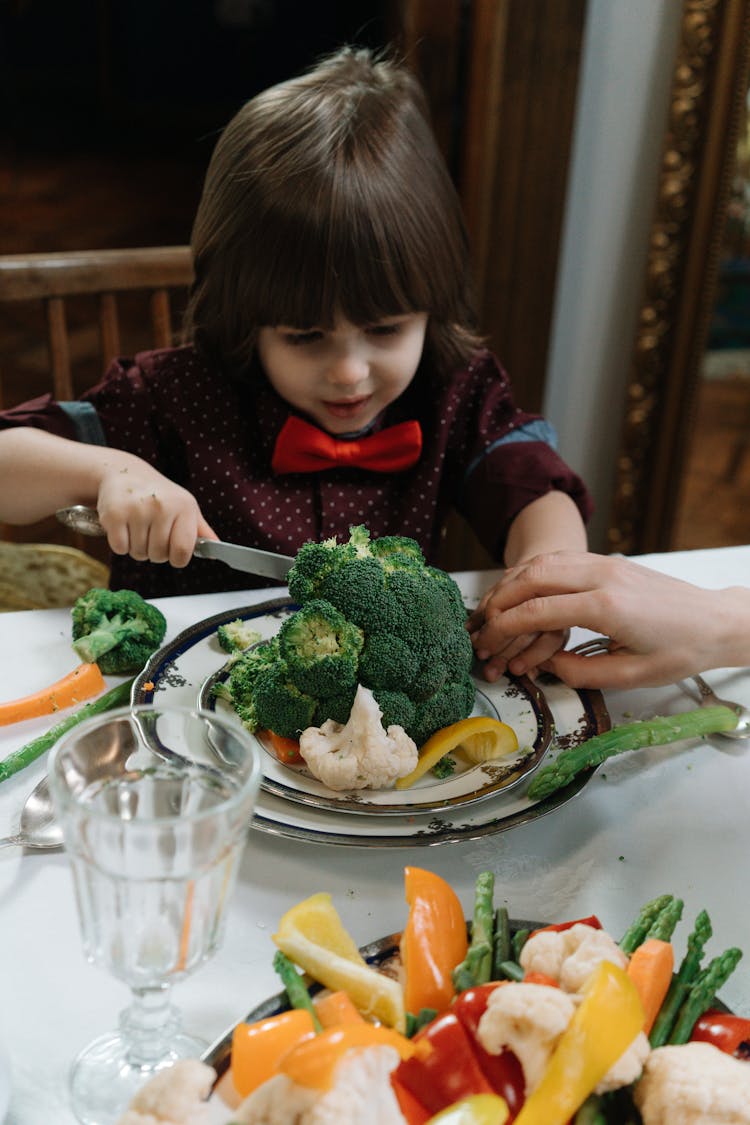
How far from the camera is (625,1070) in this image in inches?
18.0

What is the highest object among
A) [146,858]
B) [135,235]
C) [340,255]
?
[340,255]

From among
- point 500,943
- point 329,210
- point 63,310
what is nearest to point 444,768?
point 500,943

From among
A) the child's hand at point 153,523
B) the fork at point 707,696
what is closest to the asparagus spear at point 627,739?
the fork at point 707,696

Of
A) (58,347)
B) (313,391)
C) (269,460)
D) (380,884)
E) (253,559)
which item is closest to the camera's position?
(380,884)

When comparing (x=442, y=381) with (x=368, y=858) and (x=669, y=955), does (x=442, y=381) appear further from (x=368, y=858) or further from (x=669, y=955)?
(x=669, y=955)

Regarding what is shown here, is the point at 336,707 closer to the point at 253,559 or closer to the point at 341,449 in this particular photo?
the point at 253,559

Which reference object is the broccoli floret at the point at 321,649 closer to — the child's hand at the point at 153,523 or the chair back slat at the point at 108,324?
the child's hand at the point at 153,523

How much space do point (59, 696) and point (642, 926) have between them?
52 cm

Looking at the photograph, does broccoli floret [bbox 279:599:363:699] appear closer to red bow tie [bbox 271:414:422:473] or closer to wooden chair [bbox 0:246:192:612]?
red bow tie [bbox 271:414:422:473]

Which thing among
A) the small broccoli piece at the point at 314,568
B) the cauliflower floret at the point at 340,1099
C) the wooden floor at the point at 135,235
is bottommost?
the wooden floor at the point at 135,235

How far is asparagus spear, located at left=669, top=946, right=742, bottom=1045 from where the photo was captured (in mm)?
511

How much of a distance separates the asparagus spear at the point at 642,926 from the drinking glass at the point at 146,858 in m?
0.23

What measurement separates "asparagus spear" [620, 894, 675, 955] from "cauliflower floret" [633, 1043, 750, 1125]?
0.30 feet

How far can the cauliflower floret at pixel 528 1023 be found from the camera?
0.45 m
